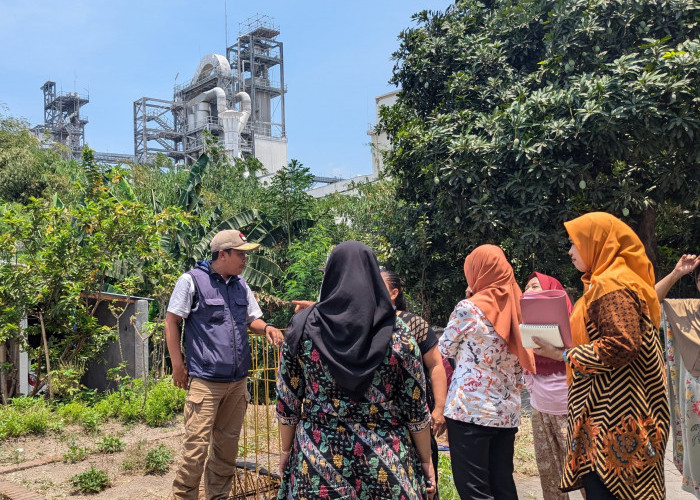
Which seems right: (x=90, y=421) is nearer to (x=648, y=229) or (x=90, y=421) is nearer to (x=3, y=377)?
(x=3, y=377)

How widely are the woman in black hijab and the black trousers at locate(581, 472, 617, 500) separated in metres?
0.81

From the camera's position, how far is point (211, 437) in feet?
13.1

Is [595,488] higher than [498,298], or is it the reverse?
[498,298]

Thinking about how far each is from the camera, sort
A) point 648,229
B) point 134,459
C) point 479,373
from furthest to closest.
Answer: point 648,229 < point 134,459 < point 479,373

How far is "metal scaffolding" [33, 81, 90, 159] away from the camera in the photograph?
165 ft

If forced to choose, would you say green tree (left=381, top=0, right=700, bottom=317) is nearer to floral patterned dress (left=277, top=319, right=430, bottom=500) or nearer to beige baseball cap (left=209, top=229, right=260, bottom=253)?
beige baseball cap (left=209, top=229, right=260, bottom=253)

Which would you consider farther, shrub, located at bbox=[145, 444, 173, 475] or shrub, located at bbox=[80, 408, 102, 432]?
shrub, located at bbox=[80, 408, 102, 432]

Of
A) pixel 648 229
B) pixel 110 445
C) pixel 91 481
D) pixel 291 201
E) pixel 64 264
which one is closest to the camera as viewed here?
pixel 91 481

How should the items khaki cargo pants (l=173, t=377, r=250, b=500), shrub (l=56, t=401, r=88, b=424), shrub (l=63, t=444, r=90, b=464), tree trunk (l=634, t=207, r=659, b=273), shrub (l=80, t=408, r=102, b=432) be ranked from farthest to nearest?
tree trunk (l=634, t=207, r=659, b=273) → shrub (l=56, t=401, r=88, b=424) → shrub (l=80, t=408, r=102, b=432) → shrub (l=63, t=444, r=90, b=464) → khaki cargo pants (l=173, t=377, r=250, b=500)

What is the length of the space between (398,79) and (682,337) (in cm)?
810

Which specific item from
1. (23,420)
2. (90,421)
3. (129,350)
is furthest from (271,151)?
(23,420)

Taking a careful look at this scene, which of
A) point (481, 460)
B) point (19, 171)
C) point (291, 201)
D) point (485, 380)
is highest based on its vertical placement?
point (19, 171)

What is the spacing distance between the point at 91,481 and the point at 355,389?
3.90m

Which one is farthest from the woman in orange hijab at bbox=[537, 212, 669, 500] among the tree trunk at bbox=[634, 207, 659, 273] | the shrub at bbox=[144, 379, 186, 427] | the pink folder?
the tree trunk at bbox=[634, 207, 659, 273]
